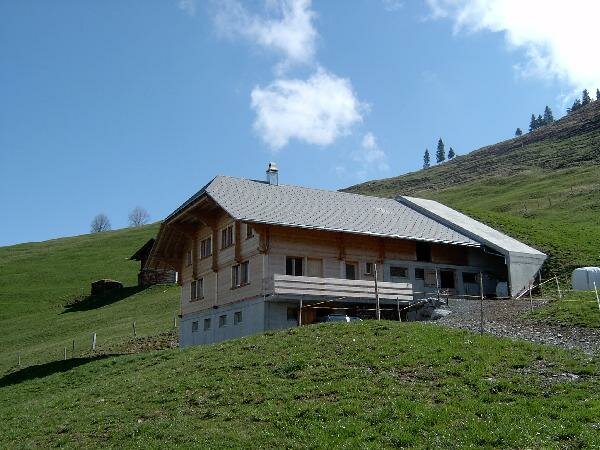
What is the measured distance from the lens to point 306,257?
37656 mm

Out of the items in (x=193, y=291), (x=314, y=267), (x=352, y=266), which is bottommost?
(x=193, y=291)

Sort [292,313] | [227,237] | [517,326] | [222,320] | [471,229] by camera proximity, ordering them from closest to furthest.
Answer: [517,326]
[292,313]
[222,320]
[227,237]
[471,229]

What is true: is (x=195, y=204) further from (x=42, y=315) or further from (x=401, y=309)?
(x=42, y=315)

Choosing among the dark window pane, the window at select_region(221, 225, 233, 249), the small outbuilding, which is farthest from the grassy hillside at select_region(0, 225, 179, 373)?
the dark window pane

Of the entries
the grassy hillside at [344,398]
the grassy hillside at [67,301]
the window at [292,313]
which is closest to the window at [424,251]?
the window at [292,313]

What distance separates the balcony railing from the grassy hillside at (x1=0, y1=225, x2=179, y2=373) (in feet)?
61.6

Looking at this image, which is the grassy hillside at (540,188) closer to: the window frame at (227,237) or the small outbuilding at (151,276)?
the window frame at (227,237)

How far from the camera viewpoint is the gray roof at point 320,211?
36875 mm

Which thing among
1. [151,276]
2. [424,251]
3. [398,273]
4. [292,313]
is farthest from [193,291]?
[151,276]

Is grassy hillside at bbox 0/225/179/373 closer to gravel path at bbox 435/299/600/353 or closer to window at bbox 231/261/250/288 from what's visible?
window at bbox 231/261/250/288

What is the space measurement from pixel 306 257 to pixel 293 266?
36.4 inches

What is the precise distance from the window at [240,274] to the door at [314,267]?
341 cm

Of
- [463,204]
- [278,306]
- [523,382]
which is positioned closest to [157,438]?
[523,382]

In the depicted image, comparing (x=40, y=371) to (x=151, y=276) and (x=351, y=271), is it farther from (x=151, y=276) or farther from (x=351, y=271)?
(x=151, y=276)
